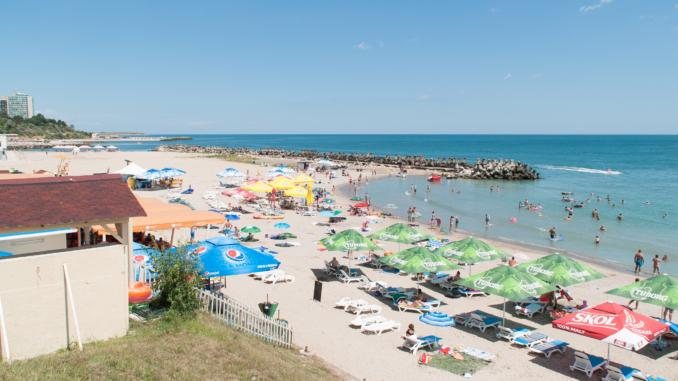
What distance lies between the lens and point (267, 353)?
801 cm

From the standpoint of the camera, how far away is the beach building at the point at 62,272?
6238mm

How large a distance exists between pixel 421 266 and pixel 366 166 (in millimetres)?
57763

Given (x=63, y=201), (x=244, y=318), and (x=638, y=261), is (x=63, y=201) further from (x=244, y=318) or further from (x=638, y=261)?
(x=638, y=261)

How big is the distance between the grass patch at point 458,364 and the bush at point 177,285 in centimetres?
574

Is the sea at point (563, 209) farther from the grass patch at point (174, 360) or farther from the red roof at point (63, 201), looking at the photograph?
the red roof at point (63, 201)

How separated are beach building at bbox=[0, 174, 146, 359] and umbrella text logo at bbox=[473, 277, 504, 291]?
899 centimetres

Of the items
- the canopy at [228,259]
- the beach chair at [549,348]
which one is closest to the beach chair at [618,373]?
the beach chair at [549,348]

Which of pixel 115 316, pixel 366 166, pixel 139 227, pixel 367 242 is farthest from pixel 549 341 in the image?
pixel 366 166

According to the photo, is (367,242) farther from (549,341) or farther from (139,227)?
(139,227)

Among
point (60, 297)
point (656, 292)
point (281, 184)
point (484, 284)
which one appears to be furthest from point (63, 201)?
point (281, 184)

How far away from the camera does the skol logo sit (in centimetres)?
1120

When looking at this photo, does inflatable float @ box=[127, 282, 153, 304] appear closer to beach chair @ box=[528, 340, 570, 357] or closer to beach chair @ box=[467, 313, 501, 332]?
beach chair @ box=[467, 313, 501, 332]

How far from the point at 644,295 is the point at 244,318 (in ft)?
35.6

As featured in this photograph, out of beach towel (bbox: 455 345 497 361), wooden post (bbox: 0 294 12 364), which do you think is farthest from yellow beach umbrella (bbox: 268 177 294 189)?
wooden post (bbox: 0 294 12 364)
